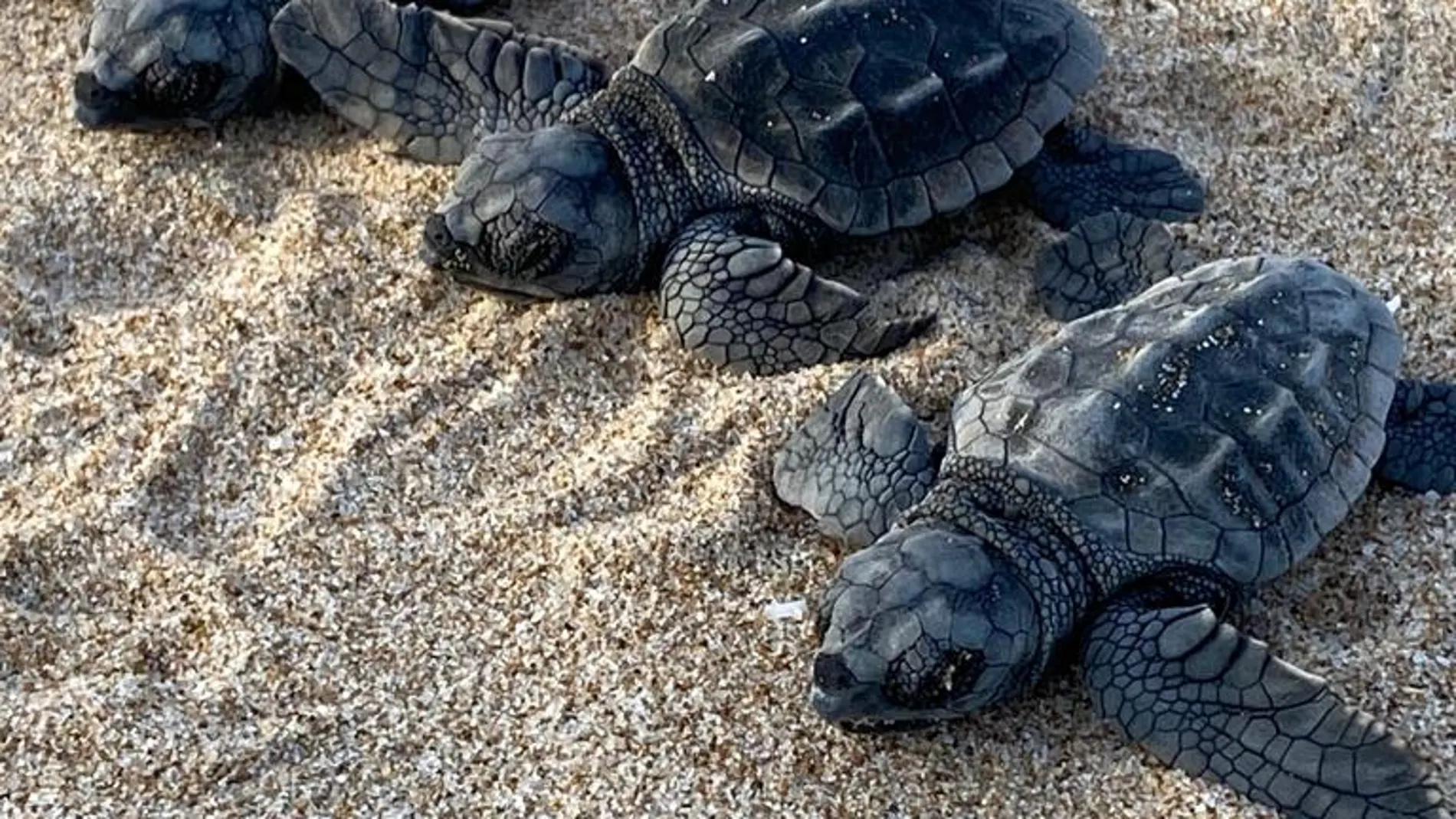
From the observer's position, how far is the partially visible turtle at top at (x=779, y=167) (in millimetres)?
3363

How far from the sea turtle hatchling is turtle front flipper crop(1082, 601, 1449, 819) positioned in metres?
1.82

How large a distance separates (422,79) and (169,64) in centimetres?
54

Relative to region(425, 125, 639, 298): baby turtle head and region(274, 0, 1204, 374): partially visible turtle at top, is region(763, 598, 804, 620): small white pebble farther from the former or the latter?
region(425, 125, 639, 298): baby turtle head

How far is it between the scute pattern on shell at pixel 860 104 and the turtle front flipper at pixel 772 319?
0.60 ft

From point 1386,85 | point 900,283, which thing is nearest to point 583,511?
point 900,283

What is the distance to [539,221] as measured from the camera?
11.1 ft

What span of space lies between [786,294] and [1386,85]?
1.46 meters

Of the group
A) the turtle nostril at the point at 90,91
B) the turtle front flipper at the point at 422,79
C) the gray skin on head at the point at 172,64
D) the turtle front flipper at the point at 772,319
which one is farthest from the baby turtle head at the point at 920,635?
the turtle nostril at the point at 90,91

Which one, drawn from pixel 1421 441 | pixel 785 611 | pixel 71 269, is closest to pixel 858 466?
pixel 785 611

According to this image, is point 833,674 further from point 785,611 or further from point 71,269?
point 71,269

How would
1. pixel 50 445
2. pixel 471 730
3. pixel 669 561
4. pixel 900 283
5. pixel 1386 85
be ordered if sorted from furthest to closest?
pixel 1386 85, pixel 900 283, pixel 50 445, pixel 669 561, pixel 471 730

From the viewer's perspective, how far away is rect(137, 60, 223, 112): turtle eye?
12.3ft

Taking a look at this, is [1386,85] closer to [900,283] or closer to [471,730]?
[900,283]

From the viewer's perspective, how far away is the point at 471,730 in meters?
2.76
